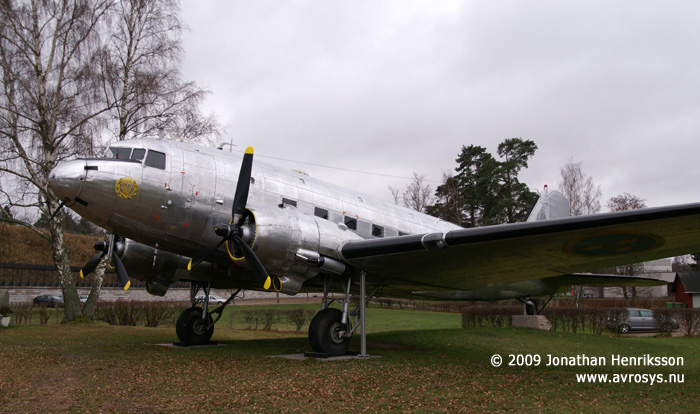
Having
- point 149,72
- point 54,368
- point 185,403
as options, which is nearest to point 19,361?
point 54,368

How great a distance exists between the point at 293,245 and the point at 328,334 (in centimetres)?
217

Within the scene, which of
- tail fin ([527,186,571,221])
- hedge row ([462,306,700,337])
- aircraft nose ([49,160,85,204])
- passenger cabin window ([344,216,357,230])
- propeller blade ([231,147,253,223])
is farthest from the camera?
hedge row ([462,306,700,337])

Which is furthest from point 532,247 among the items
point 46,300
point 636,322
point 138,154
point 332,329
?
point 46,300

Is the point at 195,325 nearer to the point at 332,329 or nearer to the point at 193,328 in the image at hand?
the point at 193,328

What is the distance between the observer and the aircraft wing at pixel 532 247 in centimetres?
796

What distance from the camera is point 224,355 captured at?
11695mm

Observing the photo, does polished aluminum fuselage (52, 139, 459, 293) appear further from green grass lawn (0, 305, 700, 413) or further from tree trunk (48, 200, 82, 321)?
tree trunk (48, 200, 82, 321)

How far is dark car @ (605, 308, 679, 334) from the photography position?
914 inches

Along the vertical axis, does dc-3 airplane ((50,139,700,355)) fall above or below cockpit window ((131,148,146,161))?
below

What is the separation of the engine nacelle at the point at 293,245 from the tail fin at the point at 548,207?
10.1m

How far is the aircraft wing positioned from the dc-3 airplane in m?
0.03

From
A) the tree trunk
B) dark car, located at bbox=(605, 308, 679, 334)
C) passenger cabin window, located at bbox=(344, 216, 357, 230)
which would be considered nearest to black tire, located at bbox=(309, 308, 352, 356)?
passenger cabin window, located at bbox=(344, 216, 357, 230)

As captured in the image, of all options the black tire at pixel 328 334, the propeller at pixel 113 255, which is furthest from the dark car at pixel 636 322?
the propeller at pixel 113 255

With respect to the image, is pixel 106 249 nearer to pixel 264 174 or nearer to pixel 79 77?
pixel 264 174
